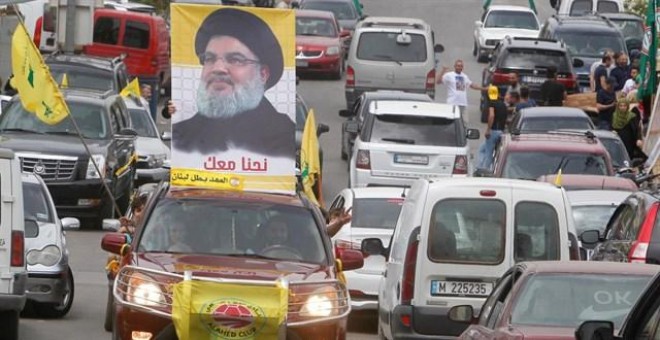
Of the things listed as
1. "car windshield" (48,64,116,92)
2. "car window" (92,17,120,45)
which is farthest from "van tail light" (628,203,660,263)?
"car window" (92,17,120,45)

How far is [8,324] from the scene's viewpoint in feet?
53.1

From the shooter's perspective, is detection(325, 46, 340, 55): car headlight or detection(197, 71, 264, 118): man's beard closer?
detection(197, 71, 264, 118): man's beard

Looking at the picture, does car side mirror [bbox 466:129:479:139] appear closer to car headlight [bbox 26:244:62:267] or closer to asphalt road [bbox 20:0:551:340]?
asphalt road [bbox 20:0:551:340]

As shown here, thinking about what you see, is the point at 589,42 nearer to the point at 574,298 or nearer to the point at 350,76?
the point at 350,76

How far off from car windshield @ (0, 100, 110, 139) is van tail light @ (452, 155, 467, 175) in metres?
A: 5.18

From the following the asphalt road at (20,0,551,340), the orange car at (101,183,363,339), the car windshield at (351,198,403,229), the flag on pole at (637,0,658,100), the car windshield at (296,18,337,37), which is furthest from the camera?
the car windshield at (296,18,337,37)

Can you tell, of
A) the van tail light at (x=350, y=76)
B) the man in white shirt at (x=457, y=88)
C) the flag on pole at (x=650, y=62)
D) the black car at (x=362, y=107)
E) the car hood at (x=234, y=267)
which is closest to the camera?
the car hood at (x=234, y=267)

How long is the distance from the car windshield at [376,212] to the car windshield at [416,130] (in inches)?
308

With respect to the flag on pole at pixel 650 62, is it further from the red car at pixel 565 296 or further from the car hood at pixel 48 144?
the red car at pixel 565 296

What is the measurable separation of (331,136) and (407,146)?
10845 mm

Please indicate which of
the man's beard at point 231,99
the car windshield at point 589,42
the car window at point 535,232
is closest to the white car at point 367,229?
the man's beard at point 231,99

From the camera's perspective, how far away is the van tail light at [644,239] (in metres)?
15.8

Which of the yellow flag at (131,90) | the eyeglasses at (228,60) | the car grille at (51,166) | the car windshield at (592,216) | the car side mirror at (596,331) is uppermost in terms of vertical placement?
the car side mirror at (596,331)

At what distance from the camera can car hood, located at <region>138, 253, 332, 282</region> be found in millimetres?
13736
